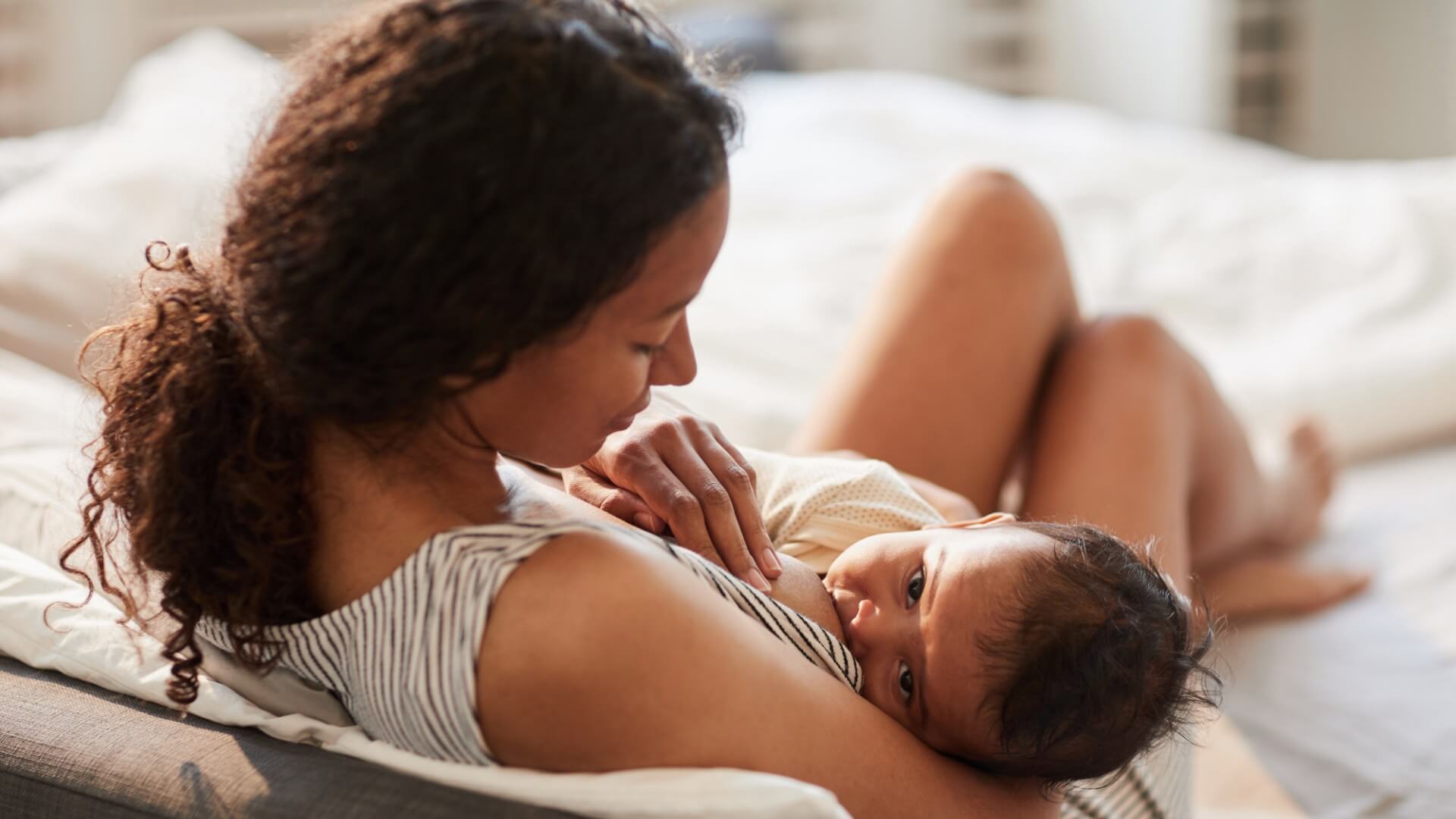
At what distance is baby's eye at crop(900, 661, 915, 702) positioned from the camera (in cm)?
98

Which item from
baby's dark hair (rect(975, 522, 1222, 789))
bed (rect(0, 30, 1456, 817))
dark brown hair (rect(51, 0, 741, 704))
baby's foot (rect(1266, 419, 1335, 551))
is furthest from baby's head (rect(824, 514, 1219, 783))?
baby's foot (rect(1266, 419, 1335, 551))

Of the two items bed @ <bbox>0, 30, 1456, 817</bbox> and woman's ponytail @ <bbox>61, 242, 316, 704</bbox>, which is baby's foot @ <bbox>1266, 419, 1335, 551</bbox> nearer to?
bed @ <bbox>0, 30, 1456, 817</bbox>

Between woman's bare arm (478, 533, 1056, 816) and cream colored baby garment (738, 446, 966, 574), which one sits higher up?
woman's bare arm (478, 533, 1056, 816)

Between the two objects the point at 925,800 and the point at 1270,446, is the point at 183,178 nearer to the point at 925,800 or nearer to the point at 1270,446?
the point at 925,800

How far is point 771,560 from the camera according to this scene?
998mm

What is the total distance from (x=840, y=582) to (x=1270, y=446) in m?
1.09

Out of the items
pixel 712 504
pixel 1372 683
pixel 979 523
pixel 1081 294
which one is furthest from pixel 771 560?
pixel 1081 294

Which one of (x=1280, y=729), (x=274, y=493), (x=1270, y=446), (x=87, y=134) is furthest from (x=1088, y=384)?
(x=87, y=134)

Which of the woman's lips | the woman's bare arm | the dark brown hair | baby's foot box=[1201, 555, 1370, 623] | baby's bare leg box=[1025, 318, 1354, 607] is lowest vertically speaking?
baby's foot box=[1201, 555, 1370, 623]

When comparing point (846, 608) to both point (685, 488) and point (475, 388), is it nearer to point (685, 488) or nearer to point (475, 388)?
point (685, 488)

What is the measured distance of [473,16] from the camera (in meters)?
0.72

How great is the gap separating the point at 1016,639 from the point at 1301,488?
1.01 metres

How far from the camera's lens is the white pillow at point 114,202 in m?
→ 1.44

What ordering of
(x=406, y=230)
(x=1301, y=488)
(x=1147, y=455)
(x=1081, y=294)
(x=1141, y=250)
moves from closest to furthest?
(x=406, y=230), (x=1147, y=455), (x=1301, y=488), (x=1081, y=294), (x=1141, y=250)
